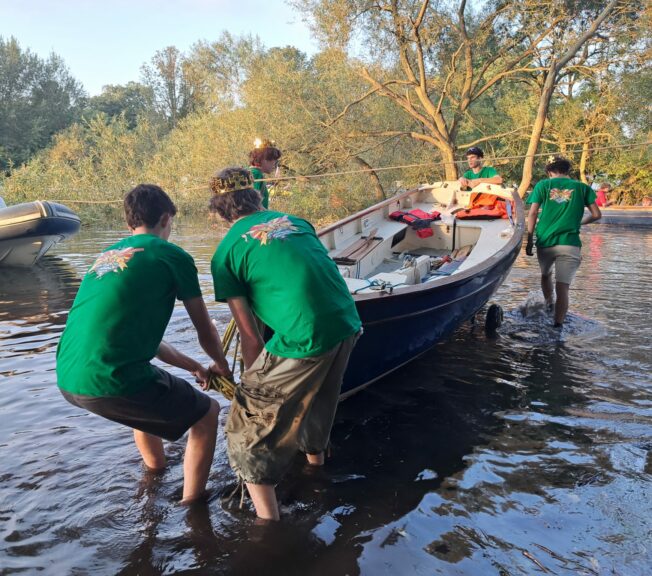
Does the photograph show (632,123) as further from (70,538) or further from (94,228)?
(70,538)

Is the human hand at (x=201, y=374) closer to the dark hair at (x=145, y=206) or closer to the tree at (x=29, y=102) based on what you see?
the dark hair at (x=145, y=206)

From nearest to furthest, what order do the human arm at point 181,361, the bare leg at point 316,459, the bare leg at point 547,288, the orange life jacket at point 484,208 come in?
the human arm at point 181,361
the bare leg at point 316,459
the bare leg at point 547,288
the orange life jacket at point 484,208

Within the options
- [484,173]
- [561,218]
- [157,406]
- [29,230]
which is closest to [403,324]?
[157,406]

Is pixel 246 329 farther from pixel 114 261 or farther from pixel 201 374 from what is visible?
pixel 114 261

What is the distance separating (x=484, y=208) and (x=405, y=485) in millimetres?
6071

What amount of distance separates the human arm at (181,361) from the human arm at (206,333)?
7 cm

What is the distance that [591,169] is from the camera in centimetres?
2583

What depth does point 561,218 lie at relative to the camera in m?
6.70

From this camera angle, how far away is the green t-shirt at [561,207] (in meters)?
6.61

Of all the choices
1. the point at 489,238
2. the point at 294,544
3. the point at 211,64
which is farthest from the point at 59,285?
the point at 211,64

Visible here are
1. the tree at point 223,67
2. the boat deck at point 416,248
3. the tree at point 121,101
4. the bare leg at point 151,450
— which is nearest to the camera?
the bare leg at point 151,450

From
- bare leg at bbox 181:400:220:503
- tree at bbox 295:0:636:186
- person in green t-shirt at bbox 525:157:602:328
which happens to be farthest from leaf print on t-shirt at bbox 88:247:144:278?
tree at bbox 295:0:636:186

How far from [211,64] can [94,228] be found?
15.6 metres

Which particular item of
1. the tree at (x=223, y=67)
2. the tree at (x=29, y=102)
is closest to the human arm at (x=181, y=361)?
the tree at (x=223, y=67)
